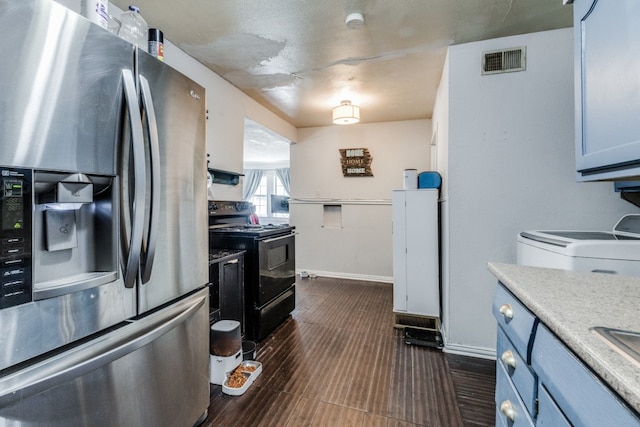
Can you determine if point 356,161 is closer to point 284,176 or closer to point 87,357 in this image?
point 87,357

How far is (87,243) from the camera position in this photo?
3.33ft

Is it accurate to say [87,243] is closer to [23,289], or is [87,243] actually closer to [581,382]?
[23,289]

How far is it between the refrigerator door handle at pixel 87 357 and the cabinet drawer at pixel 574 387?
1.27 meters

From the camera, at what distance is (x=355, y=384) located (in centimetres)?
191

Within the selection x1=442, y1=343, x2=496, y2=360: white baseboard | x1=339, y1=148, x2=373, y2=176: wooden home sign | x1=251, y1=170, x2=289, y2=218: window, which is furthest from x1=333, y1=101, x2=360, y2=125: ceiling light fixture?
x1=251, y1=170, x2=289, y2=218: window

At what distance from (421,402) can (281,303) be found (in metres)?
1.50

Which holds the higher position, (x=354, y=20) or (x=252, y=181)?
(x=354, y=20)

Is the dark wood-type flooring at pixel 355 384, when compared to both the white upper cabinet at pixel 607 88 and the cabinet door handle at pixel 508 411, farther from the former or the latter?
the white upper cabinet at pixel 607 88

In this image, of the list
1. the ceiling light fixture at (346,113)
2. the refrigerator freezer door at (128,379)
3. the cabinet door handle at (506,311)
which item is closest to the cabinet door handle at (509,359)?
the cabinet door handle at (506,311)

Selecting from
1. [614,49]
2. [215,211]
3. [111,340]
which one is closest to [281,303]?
[215,211]

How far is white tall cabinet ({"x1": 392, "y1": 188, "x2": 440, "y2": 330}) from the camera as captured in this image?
2.71 m

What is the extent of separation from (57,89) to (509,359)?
1.59 meters

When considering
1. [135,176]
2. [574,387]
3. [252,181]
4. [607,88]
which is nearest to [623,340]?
[574,387]

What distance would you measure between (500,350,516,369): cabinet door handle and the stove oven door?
184cm
